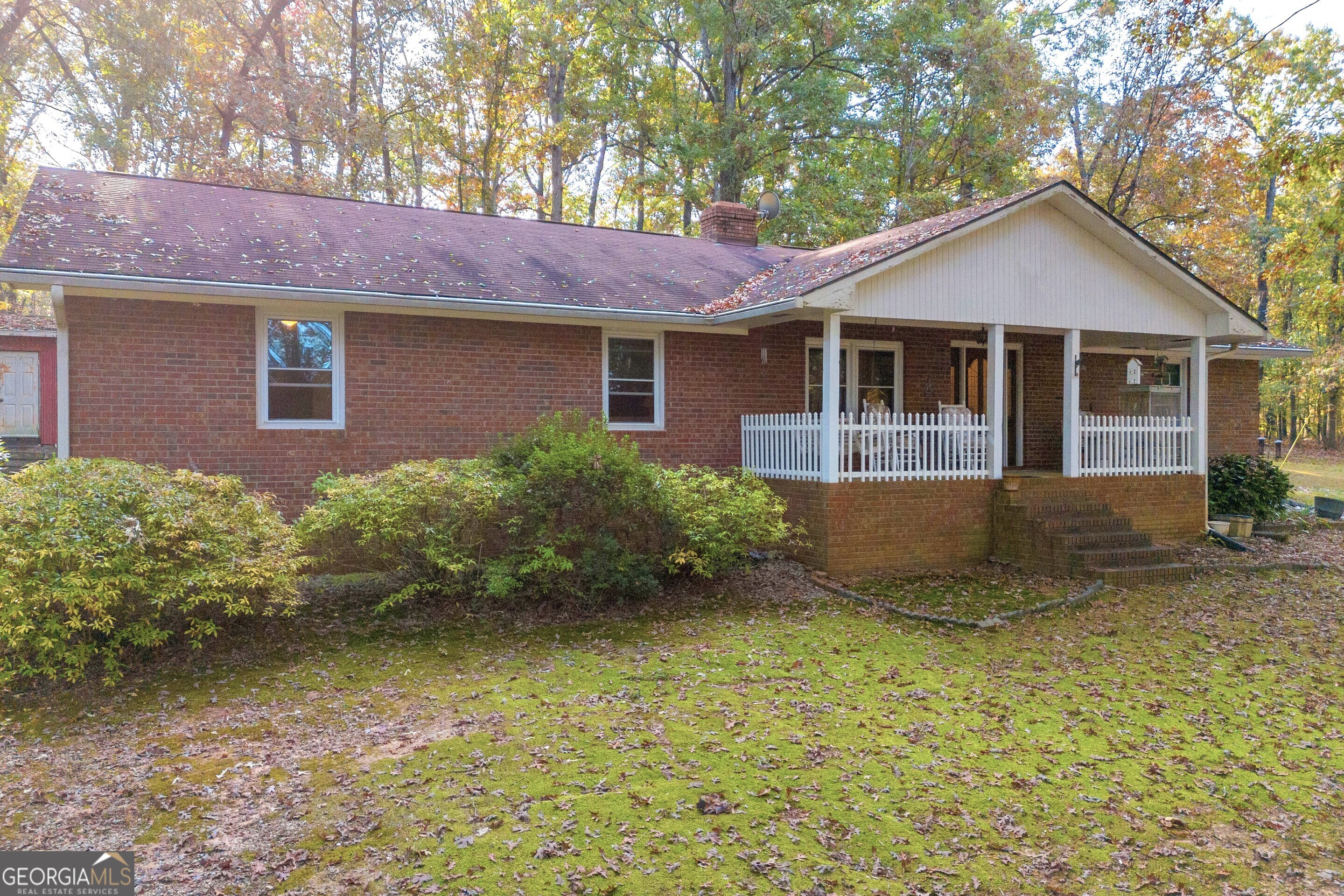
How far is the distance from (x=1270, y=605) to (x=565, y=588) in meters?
8.06

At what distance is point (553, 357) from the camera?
11852 mm

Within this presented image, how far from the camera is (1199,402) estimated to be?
13.4 m

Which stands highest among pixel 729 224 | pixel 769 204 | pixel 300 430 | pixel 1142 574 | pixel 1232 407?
pixel 769 204

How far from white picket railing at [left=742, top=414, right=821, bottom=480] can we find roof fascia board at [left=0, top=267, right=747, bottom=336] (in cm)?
147

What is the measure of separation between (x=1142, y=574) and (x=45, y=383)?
19.8m

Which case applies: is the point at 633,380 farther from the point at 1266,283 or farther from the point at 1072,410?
the point at 1266,283

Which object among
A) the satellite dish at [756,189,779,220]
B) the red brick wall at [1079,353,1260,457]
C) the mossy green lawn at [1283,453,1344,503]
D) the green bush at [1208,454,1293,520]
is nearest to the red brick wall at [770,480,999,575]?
the green bush at [1208,454,1293,520]

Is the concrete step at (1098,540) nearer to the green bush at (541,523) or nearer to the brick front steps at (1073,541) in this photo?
the brick front steps at (1073,541)

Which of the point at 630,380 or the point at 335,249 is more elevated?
the point at 335,249

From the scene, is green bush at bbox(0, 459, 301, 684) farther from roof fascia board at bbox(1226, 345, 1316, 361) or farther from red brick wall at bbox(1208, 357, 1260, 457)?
red brick wall at bbox(1208, 357, 1260, 457)

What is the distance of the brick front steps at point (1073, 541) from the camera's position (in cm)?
1104

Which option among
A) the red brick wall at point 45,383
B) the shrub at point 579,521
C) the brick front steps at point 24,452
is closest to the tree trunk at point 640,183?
→ the red brick wall at point 45,383

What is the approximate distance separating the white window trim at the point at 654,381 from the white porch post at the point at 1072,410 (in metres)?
5.61

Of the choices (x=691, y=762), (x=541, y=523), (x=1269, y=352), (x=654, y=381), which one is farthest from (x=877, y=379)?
(x=691, y=762)
